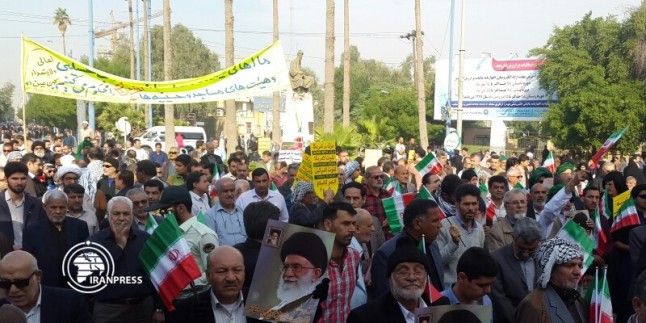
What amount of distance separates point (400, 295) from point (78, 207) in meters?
4.78

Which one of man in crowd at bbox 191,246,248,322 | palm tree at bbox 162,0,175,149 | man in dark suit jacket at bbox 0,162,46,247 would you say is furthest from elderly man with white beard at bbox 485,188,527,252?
palm tree at bbox 162,0,175,149

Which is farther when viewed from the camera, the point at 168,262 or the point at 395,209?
the point at 395,209

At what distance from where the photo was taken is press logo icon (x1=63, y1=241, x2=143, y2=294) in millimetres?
5406

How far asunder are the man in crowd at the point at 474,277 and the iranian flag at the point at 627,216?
3.61 meters

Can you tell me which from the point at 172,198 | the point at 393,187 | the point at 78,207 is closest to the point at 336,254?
the point at 172,198

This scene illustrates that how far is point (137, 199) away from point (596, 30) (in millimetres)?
40410

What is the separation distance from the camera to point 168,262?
5.37 metres

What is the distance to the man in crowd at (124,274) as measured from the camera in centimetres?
579

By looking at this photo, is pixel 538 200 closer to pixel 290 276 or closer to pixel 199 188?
pixel 199 188

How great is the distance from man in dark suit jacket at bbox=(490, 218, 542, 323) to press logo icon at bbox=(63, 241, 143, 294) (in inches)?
104

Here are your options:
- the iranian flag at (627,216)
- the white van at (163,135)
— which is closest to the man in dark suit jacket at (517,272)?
the iranian flag at (627,216)

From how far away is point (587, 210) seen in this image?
9305 mm

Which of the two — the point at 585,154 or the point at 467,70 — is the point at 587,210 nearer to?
the point at 585,154

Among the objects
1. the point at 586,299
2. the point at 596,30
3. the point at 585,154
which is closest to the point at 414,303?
the point at 586,299
